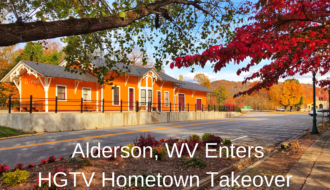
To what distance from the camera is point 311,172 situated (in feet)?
18.7

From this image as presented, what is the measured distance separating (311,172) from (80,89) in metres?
20.2

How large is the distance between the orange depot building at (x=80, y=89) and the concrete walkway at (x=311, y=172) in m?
11.1

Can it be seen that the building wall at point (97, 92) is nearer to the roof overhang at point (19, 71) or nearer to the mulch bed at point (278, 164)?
the roof overhang at point (19, 71)

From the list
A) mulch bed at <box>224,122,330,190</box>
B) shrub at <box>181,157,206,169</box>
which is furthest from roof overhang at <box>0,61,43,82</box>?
mulch bed at <box>224,122,330,190</box>

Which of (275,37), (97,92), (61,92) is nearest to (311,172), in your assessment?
(275,37)

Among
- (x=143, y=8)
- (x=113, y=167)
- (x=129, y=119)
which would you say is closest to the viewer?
(x=113, y=167)

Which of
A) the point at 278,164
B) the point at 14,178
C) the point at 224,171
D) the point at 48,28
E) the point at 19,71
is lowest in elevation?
the point at 278,164

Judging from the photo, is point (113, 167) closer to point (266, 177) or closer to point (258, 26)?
point (266, 177)

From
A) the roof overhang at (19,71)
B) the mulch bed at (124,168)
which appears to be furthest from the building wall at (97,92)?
the mulch bed at (124,168)

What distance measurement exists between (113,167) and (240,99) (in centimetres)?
9094

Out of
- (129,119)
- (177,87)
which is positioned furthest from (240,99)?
(129,119)

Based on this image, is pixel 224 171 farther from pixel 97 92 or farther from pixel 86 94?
pixel 97 92

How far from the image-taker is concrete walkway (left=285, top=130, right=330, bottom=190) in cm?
481

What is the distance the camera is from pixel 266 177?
17.6ft
